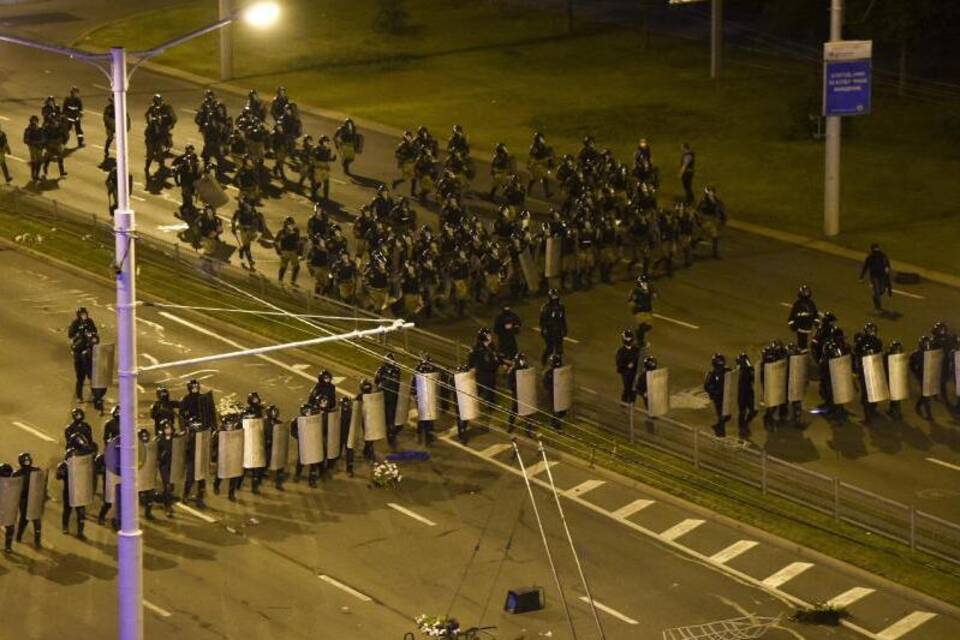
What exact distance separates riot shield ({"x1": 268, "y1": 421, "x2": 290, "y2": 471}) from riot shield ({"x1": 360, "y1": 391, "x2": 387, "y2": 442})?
1314 mm

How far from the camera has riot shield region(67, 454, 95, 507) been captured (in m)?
31.9

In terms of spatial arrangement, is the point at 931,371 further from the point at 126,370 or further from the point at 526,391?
the point at 126,370

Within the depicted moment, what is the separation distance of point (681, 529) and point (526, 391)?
445 cm

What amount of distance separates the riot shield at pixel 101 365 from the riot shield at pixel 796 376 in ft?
37.1

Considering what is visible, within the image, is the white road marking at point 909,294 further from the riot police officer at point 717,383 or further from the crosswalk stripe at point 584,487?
the crosswalk stripe at point 584,487

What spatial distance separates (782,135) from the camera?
60.7 metres

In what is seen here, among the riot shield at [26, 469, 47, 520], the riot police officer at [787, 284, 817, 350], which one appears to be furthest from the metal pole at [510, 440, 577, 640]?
the riot police officer at [787, 284, 817, 350]

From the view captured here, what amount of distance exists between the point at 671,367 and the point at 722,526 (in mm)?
8107

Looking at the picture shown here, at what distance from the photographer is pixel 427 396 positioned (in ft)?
116

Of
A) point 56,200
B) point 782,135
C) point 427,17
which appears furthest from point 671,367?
point 427,17

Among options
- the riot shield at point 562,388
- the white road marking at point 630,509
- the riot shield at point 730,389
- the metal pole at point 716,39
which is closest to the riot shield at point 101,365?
the riot shield at point 562,388

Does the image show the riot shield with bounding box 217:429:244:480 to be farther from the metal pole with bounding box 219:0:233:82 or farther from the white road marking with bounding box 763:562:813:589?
the metal pole with bounding box 219:0:233:82

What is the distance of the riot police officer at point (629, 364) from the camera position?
121 ft

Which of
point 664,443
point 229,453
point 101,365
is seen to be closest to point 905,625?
point 664,443
